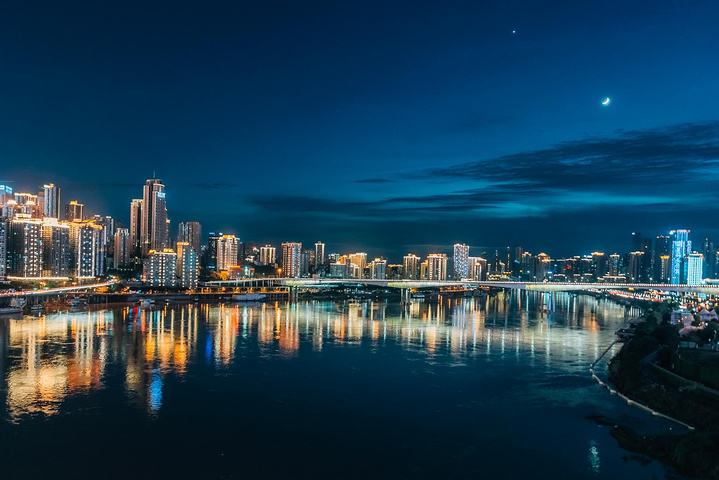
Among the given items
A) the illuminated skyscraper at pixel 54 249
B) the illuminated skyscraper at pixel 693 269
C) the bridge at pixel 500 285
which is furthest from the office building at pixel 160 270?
the illuminated skyscraper at pixel 693 269

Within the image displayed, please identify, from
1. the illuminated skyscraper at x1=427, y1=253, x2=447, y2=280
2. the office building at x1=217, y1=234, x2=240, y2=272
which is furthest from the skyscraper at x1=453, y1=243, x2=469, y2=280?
the office building at x1=217, y1=234, x2=240, y2=272

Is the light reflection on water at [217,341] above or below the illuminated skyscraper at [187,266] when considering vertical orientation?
below

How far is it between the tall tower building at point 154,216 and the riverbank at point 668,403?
5033 cm

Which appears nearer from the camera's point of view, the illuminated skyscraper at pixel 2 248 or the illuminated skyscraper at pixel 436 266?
the illuminated skyscraper at pixel 2 248

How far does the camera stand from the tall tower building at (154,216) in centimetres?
5722

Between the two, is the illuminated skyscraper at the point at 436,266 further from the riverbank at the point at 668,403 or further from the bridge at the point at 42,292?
the riverbank at the point at 668,403

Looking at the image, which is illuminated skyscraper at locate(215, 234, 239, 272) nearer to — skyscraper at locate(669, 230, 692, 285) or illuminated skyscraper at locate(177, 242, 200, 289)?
illuminated skyscraper at locate(177, 242, 200, 289)

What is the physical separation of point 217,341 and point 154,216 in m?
44.9

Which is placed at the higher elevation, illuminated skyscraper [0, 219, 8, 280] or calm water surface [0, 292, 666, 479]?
illuminated skyscraper [0, 219, 8, 280]

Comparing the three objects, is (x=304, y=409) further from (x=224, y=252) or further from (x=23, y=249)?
(x=224, y=252)

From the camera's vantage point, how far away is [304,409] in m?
9.29

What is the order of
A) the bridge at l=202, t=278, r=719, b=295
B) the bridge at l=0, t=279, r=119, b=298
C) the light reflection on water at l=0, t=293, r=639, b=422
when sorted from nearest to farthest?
the light reflection on water at l=0, t=293, r=639, b=422 < the bridge at l=0, t=279, r=119, b=298 < the bridge at l=202, t=278, r=719, b=295

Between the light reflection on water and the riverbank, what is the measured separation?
1377 mm

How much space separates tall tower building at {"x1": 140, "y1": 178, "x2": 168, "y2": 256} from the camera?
188ft
